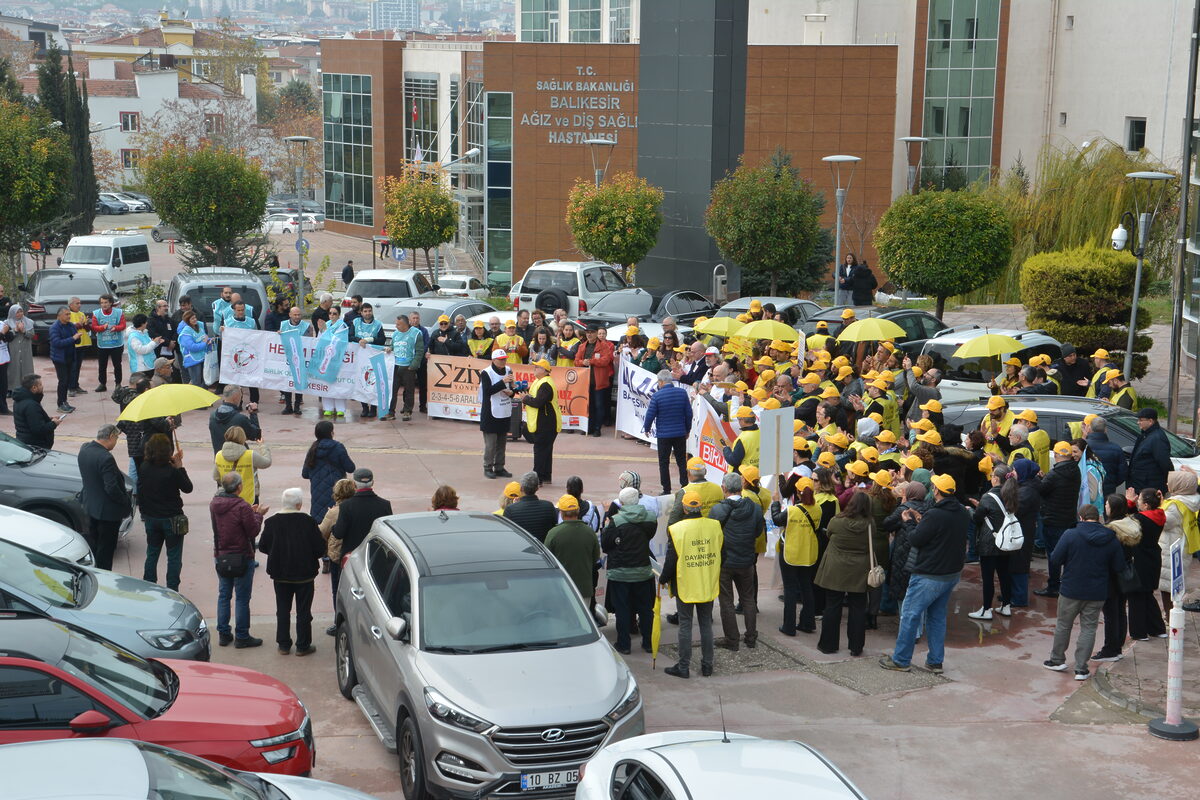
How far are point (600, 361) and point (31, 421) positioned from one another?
8.16 metres

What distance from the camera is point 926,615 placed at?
1150cm

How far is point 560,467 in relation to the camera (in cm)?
1830

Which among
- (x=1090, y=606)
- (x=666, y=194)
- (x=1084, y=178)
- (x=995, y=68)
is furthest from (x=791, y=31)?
(x=1090, y=606)

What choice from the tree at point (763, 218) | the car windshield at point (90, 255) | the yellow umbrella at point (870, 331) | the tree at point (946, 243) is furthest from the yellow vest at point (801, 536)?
the car windshield at point (90, 255)

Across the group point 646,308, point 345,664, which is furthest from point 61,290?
point 345,664

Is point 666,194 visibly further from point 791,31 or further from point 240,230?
point 791,31

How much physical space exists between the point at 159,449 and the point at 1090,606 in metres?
8.63

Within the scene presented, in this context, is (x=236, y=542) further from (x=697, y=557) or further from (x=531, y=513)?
(x=697, y=557)

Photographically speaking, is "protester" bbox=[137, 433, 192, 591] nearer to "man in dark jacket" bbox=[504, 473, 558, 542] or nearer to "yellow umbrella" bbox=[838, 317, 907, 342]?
"man in dark jacket" bbox=[504, 473, 558, 542]

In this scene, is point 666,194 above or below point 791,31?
below

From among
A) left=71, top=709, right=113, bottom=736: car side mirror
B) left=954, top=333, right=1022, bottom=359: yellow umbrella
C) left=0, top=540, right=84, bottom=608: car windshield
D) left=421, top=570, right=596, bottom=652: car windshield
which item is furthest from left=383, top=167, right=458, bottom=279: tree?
left=71, top=709, right=113, bottom=736: car side mirror

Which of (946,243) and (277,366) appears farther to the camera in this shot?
(946,243)

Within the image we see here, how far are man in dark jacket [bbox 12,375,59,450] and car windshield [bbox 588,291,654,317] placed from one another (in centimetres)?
1180

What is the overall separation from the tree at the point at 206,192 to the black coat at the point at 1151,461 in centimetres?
2614
